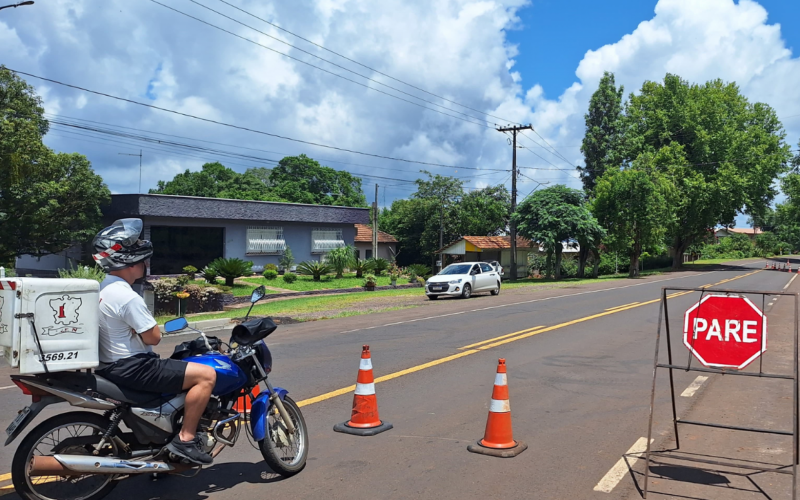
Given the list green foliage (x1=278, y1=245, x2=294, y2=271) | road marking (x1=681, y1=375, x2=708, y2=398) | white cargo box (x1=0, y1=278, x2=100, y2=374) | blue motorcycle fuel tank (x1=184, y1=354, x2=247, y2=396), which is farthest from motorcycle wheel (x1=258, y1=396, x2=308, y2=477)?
green foliage (x1=278, y1=245, x2=294, y2=271)

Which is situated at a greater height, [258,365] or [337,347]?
[258,365]

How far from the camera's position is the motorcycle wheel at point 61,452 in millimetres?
4320

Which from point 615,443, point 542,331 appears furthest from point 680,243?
point 615,443

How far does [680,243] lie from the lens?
6650 centimetres

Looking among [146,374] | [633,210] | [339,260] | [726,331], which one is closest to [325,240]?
[339,260]

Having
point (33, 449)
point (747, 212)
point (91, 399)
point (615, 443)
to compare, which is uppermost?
point (747, 212)

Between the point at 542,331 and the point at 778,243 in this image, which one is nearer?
the point at 542,331

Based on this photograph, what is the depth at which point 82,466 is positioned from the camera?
4395 millimetres

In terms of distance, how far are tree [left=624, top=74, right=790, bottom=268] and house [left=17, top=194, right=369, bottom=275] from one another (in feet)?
109

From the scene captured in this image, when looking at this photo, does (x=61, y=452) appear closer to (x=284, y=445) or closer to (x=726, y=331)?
(x=284, y=445)

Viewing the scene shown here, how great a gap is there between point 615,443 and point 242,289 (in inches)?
977

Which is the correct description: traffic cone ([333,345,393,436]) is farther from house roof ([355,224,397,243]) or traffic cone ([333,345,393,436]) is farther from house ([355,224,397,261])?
house roof ([355,224,397,243])

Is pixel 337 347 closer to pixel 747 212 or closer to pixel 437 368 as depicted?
pixel 437 368

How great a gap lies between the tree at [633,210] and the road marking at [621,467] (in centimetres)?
4479
